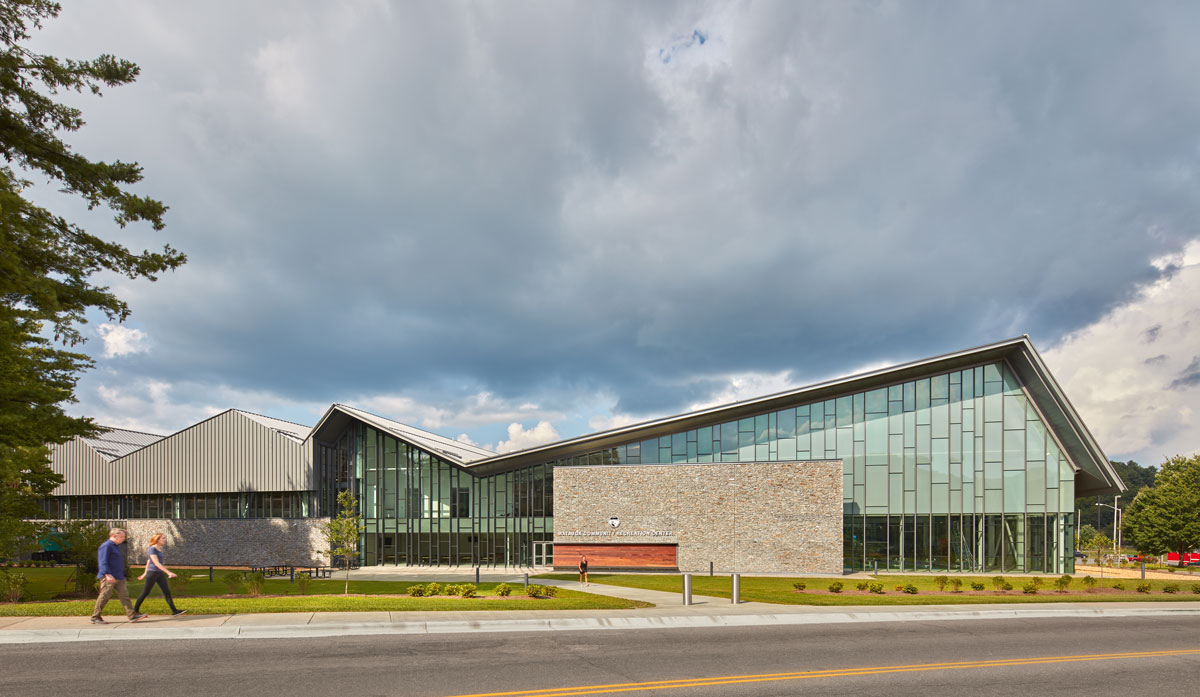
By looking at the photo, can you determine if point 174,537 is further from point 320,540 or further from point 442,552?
point 442,552

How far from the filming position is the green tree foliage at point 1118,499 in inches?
4715

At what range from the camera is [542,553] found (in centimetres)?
3978

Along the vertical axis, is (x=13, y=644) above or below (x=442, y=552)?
above

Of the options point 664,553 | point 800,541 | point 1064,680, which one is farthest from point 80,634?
point 800,541

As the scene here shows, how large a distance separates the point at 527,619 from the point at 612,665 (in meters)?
4.69

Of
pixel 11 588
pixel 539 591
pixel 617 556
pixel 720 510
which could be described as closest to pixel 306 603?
pixel 539 591

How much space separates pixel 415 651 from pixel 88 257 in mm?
16797

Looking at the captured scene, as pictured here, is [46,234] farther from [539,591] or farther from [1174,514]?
[1174,514]

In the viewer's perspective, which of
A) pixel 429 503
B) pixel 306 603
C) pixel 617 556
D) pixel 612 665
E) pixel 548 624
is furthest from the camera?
pixel 429 503

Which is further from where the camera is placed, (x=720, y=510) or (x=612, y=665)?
(x=720, y=510)

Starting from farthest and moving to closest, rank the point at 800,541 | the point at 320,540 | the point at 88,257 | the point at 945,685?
1. the point at 320,540
2. the point at 800,541
3. the point at 88,257
4. the point at 945,685

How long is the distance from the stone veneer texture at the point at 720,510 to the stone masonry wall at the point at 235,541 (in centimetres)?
1699

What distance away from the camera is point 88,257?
19.9 m

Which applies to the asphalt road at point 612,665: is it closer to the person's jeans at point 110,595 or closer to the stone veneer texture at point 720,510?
the person's jeans at point 110,595
